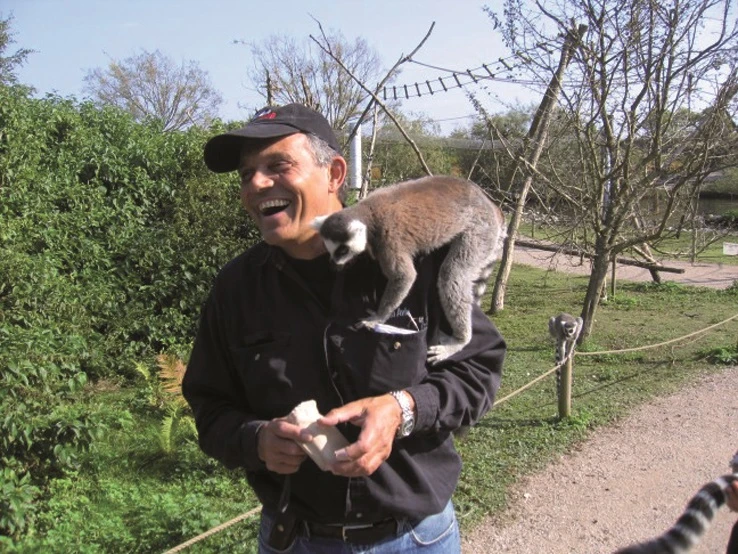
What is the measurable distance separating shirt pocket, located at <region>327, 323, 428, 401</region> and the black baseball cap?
47 centimetres

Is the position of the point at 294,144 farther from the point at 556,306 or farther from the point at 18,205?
the point at 556,306

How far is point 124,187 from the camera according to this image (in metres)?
6.90

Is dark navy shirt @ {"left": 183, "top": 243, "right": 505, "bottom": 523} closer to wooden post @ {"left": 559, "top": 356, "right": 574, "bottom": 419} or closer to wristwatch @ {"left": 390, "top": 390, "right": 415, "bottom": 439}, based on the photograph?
wristwatch @ {"left": 390, "top": 390, "right": 415, "bottom": 439}

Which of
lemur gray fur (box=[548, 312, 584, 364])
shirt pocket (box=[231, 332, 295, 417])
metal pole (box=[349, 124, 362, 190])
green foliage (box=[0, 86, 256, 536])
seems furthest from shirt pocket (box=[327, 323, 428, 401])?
metal pole (box=[349, 124, 362, 190])

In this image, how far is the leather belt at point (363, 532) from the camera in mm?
1323

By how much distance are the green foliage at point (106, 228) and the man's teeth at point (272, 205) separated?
12.8ft

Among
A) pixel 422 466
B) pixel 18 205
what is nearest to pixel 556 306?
pixel 18 205

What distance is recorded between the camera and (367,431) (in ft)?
3.75

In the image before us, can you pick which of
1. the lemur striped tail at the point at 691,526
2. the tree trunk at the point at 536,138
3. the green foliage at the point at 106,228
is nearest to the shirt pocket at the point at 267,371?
the lemur striped tail at the point at 691,526

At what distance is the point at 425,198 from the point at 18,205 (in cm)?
518

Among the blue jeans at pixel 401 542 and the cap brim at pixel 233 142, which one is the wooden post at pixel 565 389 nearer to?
the blue jeans at pixel 401 542

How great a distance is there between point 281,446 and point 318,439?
103 millimetres

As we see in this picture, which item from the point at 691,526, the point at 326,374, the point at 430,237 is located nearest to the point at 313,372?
the point at 326,374

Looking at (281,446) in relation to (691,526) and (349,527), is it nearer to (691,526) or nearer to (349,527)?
(349,527)
